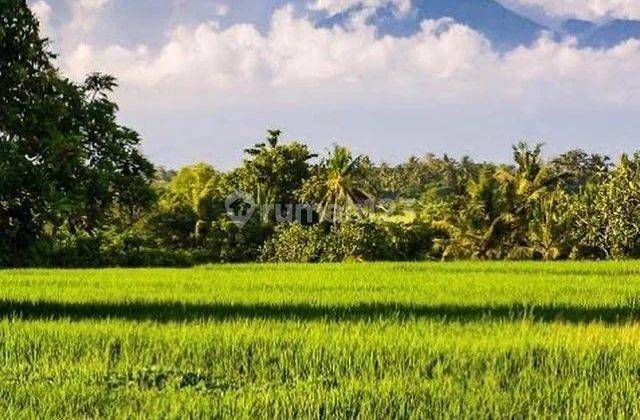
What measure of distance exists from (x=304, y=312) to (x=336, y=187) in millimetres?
30467

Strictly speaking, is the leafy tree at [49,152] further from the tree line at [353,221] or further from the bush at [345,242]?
the bush at [345,242]

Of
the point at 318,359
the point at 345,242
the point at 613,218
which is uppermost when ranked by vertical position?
the point at 613,218

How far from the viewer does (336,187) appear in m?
42.9

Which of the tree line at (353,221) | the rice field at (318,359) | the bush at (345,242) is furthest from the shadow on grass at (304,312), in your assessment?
the bush at (345,242)

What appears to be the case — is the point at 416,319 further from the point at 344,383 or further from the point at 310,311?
the point at 344,383

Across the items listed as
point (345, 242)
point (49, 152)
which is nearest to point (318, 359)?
point (49, 152)

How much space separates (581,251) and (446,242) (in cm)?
554

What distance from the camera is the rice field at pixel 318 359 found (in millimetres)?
6316

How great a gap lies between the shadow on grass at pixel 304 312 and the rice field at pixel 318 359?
0.12 feet

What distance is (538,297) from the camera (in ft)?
51.2

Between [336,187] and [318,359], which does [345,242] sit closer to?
[336,187]

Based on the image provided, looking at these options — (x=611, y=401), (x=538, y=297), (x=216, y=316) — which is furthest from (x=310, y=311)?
(x=611, y=401)

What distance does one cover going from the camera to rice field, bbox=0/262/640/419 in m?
6.32

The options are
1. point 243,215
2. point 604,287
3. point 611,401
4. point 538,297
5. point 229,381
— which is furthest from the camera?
point 243,215
